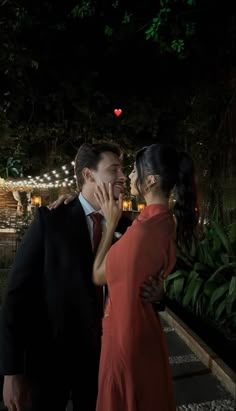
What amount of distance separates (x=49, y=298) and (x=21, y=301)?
0.39 ft

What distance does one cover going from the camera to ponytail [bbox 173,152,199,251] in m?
1.62

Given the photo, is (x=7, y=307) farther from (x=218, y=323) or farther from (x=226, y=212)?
(x=226, y=212)

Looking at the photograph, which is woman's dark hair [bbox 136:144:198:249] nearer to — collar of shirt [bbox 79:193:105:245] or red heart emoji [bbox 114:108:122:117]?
collar of shirt [bbox 79:193:105:245]

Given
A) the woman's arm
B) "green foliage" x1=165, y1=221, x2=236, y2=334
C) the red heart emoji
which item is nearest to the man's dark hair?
the woman's arm

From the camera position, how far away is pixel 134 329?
1.41 metres

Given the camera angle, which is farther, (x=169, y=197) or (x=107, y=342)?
(x=169, y=197)

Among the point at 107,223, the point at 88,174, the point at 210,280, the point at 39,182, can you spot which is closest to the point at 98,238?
the point at 107,223

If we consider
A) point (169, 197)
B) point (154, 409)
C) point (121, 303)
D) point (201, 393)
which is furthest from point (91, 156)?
point (201, 393)

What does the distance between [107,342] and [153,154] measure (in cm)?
84

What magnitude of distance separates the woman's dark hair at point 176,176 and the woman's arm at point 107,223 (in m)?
0.15

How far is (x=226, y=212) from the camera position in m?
6.93

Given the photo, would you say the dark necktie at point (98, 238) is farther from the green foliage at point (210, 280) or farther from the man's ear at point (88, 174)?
the green foliage at point (210, 280)

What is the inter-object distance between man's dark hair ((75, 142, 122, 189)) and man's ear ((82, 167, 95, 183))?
0.02m

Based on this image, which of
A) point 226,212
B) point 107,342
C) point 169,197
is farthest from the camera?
point 226,212
